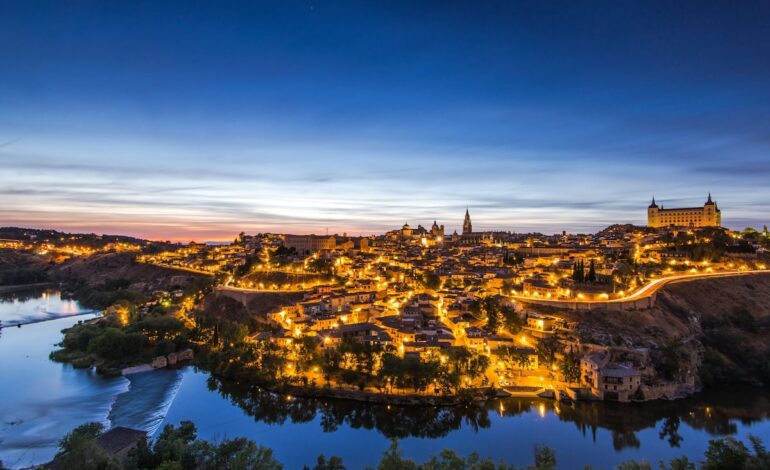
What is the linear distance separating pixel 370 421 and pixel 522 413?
547 centimetres

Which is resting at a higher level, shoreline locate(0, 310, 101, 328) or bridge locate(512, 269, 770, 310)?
bridge locate(512, 269, 770, 310)

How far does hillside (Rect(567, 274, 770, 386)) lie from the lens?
63.7 feet

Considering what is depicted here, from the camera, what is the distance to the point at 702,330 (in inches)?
928

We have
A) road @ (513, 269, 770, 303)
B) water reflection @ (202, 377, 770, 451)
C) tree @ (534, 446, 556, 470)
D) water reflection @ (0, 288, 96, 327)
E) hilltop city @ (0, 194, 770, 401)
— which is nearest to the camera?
tree @ (534, 446, 556, 470)

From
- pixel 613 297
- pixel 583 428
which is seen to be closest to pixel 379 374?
pixel 583 428

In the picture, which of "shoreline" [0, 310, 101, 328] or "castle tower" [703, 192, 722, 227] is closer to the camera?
"shoreline" [0, 310, 101, 328]

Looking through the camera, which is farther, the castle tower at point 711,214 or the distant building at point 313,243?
the distant building at point 313,243

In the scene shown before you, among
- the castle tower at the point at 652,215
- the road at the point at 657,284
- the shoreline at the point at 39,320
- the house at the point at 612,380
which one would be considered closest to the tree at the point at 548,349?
the house at the point at 612,380

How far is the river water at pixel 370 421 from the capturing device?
13.6 meters

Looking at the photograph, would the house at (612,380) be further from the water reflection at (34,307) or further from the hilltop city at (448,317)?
the water reflection at (34,307)

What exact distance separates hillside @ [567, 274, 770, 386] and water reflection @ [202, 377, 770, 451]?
2089mm

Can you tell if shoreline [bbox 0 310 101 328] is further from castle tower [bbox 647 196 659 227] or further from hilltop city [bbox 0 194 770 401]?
castle tower [bbox 647 196 659 227]

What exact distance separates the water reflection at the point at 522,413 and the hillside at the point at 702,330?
6.86 feet

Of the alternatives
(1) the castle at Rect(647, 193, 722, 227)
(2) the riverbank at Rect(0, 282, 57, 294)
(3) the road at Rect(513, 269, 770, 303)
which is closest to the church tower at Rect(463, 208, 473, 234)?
(1) the castle at Rect(647, 193, 722, 227)
